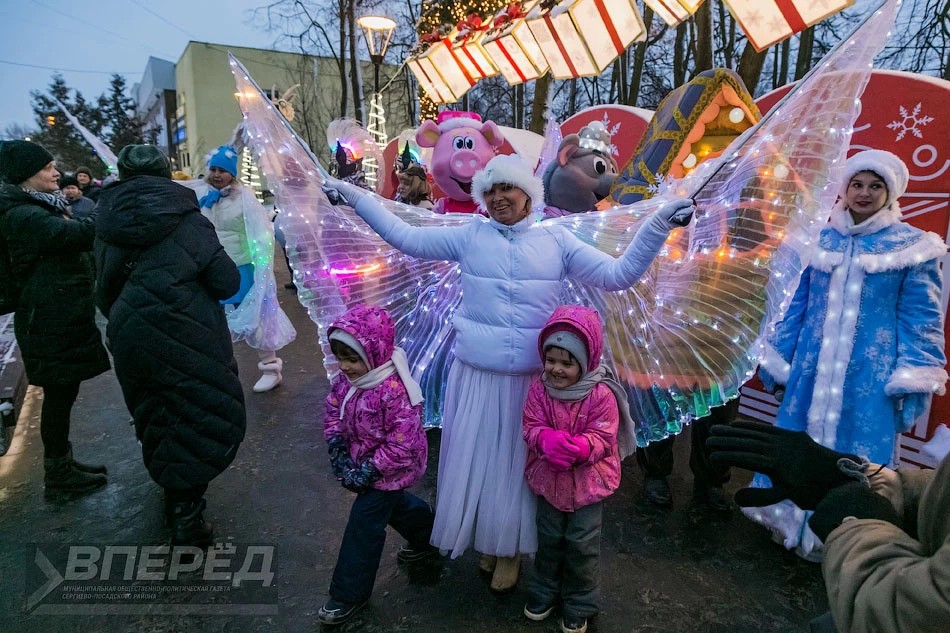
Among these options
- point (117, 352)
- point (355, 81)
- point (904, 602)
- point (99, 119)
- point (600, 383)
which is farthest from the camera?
point (99, 119)

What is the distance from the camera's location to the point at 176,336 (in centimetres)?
245

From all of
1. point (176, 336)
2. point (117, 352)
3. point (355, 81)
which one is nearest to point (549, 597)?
point (176, 336)

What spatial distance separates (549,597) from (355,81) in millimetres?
14947

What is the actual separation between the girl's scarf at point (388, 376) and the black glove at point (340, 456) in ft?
0.39

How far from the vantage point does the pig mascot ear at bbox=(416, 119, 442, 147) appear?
14.2 feet

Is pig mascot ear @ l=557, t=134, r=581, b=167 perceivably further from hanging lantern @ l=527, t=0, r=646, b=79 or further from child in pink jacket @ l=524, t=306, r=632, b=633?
child in pink jacket @ l=524, t=306, r=632, b=633

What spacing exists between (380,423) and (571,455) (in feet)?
2.47

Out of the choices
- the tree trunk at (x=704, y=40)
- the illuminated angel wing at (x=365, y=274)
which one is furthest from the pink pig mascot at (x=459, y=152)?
the tree trunk at (x=704, y=40)

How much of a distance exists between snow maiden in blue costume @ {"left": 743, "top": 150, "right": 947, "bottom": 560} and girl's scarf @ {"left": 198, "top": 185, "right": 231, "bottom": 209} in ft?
13.6

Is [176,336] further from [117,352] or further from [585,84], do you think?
[585,84]

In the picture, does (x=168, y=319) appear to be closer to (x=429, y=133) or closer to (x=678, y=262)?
(x=678, y=262)

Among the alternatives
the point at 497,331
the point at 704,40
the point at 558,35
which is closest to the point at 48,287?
the point at 497,331

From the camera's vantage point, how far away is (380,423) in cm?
214

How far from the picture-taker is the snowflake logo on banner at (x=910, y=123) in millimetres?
3117
